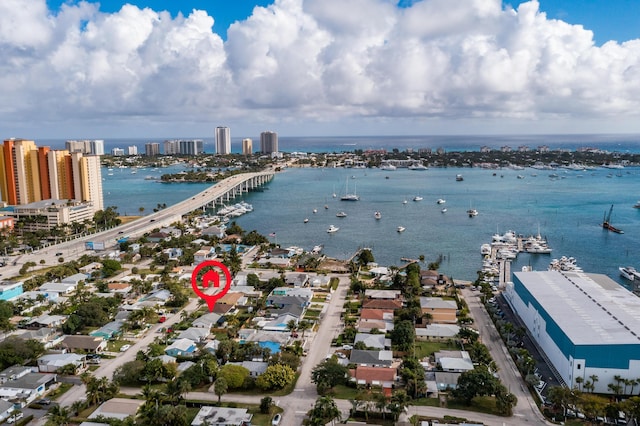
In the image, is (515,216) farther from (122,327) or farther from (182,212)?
(122,327)

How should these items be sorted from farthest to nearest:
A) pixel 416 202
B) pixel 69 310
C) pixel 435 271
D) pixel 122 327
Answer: pixel 416 202 → pixel 435 271 → pixel 69 310 → pixel 122 327

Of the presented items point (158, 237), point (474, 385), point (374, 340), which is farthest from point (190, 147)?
point (474, 385)

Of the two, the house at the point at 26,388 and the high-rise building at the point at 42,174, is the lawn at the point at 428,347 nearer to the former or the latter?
the house at the point at 26,388

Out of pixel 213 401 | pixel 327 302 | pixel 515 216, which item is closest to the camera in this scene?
pixel 213 401

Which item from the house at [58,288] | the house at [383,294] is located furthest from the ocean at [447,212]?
the house at [58,288]

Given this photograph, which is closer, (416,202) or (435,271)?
(435,271)

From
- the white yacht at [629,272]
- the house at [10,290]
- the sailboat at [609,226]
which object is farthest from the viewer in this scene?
the sailboat at [609,226]

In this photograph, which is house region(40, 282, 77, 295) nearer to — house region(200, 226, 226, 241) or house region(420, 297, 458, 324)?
house region(200, 226, 226, 241)

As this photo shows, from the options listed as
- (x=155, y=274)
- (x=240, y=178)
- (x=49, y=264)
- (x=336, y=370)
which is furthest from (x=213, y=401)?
(x=240, y=178)

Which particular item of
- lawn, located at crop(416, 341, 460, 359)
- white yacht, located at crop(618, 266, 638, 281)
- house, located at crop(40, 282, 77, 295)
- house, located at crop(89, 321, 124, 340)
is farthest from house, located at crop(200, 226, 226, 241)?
white yacht, located at crop(618, 266, 638, 281)
